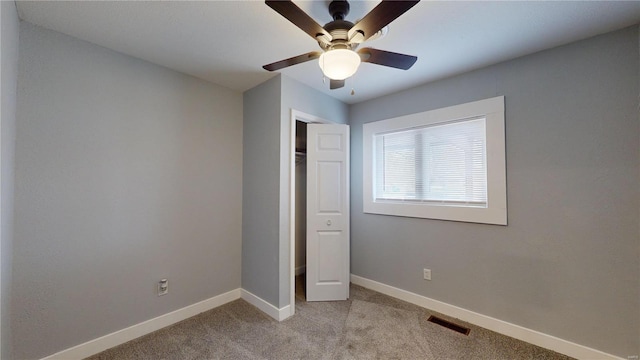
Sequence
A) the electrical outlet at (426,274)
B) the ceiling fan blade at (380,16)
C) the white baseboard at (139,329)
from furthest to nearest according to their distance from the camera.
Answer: the electrical outlet at (426,274) < the white baseboard at (139,329) < the ceiling fan blade at (380,16)

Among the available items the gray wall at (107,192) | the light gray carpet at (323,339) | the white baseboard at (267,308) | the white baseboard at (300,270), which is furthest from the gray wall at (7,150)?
the white baseboard at (300,270)

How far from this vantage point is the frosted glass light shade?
126cm

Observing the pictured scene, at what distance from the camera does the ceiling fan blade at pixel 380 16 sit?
1.03m

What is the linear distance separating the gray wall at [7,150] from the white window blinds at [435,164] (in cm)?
303

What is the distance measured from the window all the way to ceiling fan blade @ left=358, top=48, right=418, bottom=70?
1.25 m

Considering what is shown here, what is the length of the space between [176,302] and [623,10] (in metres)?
4.12

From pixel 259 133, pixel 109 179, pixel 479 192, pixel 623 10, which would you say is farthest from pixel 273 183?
pixel 623 10

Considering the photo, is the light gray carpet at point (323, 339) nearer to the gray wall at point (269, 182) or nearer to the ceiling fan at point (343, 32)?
the gray wall at point (269, 182)

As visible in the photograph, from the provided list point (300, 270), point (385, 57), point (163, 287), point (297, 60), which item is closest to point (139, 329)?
point (163, 287)

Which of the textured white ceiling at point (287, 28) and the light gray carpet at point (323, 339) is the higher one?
the textured white ceiling at point (287, 28)

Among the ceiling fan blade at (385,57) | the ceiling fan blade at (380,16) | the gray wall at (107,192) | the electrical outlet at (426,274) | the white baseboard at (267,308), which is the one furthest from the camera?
the electrical outlet at (426,274)

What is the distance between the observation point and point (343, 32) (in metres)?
1.33

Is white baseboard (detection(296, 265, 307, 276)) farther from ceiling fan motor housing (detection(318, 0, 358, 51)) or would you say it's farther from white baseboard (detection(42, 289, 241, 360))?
ceiling fan motor housing (detection(318, 0, 358, 51))

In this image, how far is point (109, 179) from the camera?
6.51 feet
